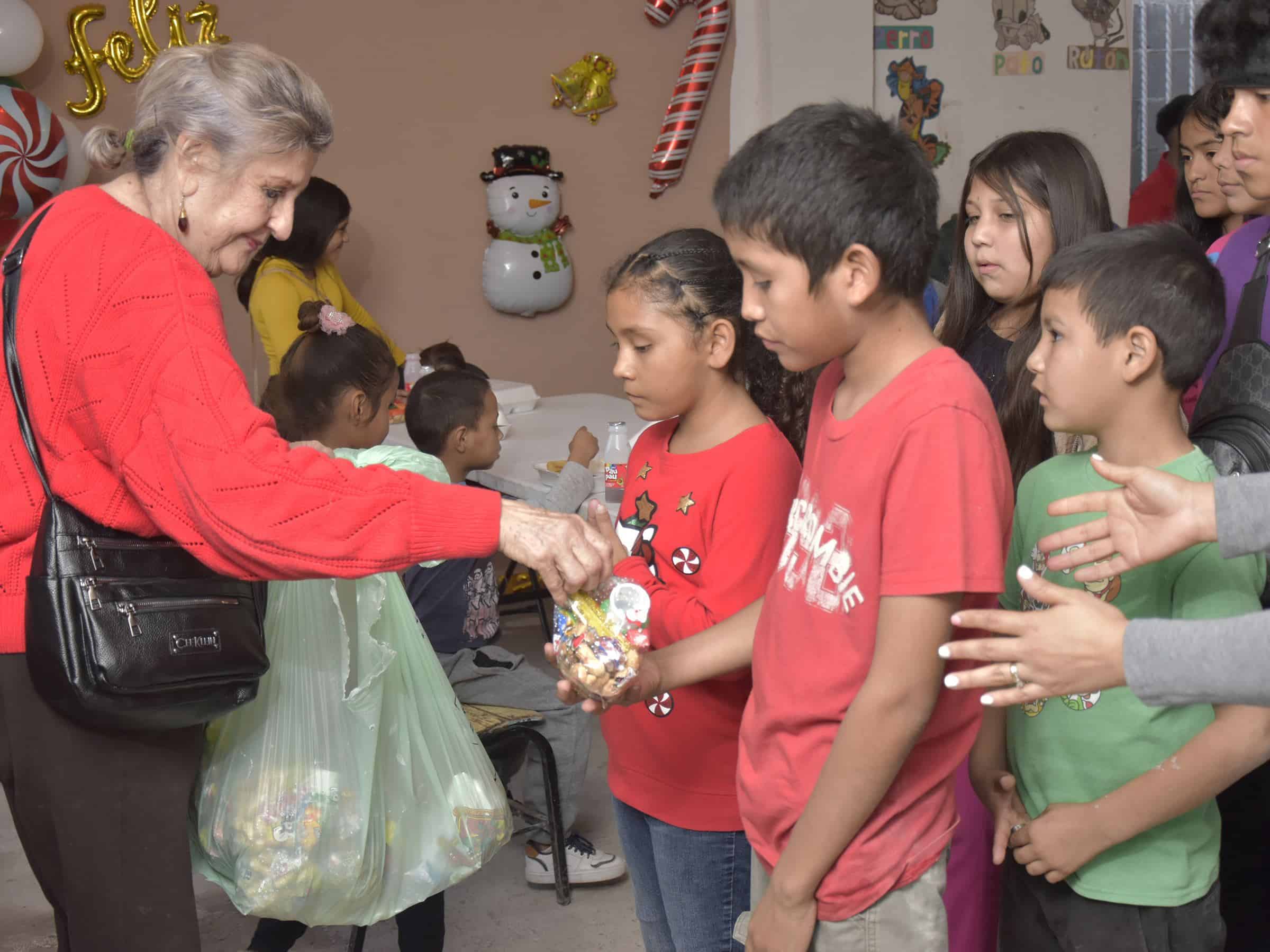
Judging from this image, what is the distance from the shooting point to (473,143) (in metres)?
→ 5.37

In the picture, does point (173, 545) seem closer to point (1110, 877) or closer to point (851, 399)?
point (851, 399)

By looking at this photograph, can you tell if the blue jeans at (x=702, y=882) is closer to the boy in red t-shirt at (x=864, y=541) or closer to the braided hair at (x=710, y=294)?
the boy in red t-shirt at (x=864, y=541)

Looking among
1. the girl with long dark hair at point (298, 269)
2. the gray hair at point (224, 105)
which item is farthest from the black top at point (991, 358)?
the girl with long dark hair at point (298, 269)

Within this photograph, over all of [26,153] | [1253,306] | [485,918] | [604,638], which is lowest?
[485,918]

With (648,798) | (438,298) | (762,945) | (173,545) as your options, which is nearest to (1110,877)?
(762,945)

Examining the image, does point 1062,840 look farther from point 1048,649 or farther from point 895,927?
point 1048,649

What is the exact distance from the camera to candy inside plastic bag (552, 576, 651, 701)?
1.33 metres

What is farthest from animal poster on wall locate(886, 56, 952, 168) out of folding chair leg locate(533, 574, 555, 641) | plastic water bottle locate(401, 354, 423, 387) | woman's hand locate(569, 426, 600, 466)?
woman's hand locate(569, 426, 600, 466)

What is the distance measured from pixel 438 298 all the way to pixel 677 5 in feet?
5.92

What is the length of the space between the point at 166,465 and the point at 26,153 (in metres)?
3.19

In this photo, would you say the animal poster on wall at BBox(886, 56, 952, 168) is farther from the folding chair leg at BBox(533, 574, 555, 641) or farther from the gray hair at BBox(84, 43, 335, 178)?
the gray hair at BBox(84, 43, 335, 178)

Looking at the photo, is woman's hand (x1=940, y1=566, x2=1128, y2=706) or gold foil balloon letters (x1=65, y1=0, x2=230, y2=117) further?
gold foil balloon letters (x1=65, y1=0, x2=230, y2=117)

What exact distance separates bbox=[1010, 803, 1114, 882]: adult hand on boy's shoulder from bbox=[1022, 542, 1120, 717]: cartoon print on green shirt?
0.11 m

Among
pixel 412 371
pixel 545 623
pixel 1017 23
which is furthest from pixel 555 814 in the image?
pixel 1017 23
